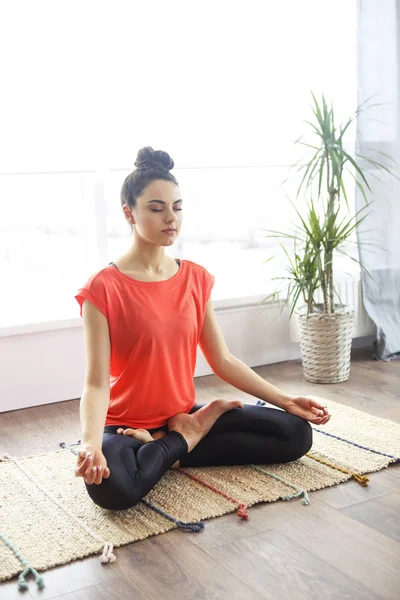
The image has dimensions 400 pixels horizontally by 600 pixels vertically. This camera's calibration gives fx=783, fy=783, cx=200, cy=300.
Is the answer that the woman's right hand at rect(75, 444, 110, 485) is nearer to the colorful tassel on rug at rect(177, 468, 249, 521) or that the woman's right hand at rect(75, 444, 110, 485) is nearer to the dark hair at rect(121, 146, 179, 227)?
the colorful tassel on rug at rect(177, 468, 249, 521)

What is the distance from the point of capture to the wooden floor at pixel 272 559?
5.62 feet

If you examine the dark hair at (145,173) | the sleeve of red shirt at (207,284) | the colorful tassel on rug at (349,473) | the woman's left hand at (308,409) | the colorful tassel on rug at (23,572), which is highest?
the dark hair at (145,173)

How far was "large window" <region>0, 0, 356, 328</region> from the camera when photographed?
10.8 feet

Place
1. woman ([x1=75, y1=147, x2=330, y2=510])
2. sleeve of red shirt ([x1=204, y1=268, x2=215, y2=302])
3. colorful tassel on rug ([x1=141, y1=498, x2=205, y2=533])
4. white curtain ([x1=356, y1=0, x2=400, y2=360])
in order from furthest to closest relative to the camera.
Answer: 1. white curtain ([x1=356, y1=0, x2=400, y2=360])
2. sleeve of red shirt ([x1=204, y1=268, x2=215, y2=302])
3. woman ([x1=75, y1=147, x2=330, y2=510])
4. colorful tassel on rug ([x1=141, y1=498, x2=205, y2=533])

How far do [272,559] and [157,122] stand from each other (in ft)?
7.44

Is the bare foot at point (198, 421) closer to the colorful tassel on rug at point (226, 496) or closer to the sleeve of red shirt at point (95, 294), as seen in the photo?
the colorful tassel on rug at point (226, 496)

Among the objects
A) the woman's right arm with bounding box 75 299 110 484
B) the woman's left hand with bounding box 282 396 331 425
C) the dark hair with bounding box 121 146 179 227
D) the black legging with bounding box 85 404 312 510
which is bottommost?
the black legging with bounding box 85 404 312 510

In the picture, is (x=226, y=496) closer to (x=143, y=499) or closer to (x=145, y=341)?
(x=143, y=499)

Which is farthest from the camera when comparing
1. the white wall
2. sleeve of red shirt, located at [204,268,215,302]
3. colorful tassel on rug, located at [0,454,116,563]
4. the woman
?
the white wall

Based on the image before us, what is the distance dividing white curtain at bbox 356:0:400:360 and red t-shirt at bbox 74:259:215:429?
1.71 metres

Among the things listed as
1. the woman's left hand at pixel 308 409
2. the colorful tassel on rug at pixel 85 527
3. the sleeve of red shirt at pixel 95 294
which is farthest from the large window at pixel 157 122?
the woman's left hand at pixel 308 409

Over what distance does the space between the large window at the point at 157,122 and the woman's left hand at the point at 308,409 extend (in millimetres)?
1262

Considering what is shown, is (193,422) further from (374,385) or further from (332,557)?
(374,385)

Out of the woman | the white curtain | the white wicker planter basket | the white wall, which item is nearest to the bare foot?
the woman
